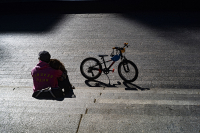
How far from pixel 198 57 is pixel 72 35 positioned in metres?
5.45

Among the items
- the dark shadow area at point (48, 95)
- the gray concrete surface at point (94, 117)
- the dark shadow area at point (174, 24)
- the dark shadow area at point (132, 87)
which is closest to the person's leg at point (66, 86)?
the dark shadow area at point (48, 95)

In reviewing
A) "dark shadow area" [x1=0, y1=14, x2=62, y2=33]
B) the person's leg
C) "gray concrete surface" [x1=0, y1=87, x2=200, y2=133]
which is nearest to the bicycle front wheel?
the person's leg

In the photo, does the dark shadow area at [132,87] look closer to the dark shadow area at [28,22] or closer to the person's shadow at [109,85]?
the person's shadow at [109,85]

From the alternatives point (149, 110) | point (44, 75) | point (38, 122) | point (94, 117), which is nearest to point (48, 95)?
point (44, 75)

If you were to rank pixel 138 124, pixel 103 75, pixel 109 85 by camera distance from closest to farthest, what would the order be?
pixel 138 124
pixel 109 85
pixel 103 75

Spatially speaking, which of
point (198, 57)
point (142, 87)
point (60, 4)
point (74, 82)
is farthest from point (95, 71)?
point (60, 4)

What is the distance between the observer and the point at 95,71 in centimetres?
689

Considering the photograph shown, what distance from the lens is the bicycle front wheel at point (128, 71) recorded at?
606 centimetres

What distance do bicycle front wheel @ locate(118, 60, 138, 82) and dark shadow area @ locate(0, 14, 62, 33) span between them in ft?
18.6

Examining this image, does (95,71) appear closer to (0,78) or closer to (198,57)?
(0,78)

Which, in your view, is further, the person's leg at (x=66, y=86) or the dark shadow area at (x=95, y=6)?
the dark shadow area at (x=95, y=6)

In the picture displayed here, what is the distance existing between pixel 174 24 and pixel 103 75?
548 cm

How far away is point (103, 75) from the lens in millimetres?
6938

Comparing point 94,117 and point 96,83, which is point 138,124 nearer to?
point 94,117
